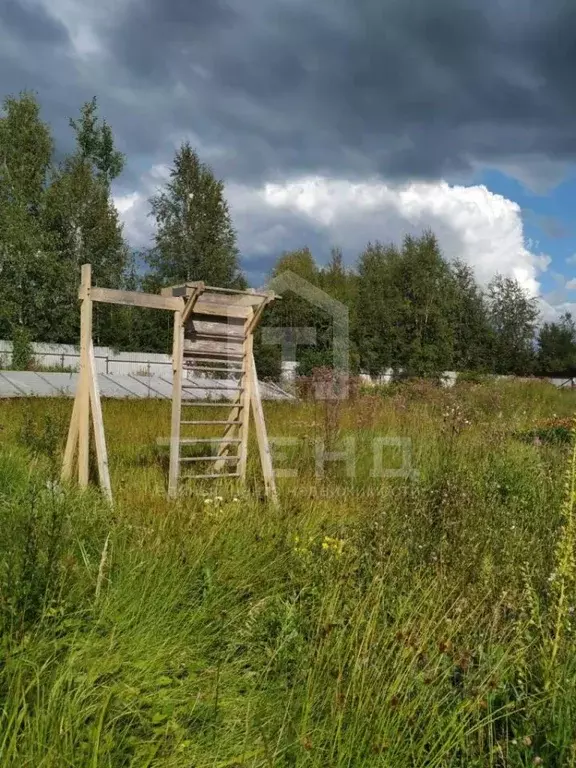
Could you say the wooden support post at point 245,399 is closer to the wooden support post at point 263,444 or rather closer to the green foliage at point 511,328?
the wooden support post at point 263,444

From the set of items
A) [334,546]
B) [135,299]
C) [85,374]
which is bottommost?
[334,546]

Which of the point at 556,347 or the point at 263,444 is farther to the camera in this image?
the point at 556,347

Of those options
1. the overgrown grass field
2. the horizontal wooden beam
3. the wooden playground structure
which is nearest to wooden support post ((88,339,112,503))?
the wooden playground structure

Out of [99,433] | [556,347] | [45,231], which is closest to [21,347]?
[45,231]

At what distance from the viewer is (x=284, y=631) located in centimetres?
271

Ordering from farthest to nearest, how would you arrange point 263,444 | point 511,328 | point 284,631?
1. point 511,328
2. point 263,444
3. point 284,631

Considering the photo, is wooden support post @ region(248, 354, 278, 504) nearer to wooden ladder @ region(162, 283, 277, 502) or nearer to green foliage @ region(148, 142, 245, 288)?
wooden ladder @ region(162, 283, 277, 502)

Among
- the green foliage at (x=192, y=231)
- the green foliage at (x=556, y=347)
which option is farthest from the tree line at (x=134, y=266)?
the green foliage at (x=556, y=347)

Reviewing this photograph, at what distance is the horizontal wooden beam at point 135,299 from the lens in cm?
568

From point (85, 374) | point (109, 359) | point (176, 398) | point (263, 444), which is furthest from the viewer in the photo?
point (109, 359)

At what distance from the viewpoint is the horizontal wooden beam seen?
18.6 feet

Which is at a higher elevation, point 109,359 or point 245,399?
point 109,359

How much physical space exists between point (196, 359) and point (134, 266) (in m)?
23.0

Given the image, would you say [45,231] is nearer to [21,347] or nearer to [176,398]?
[21,347]
